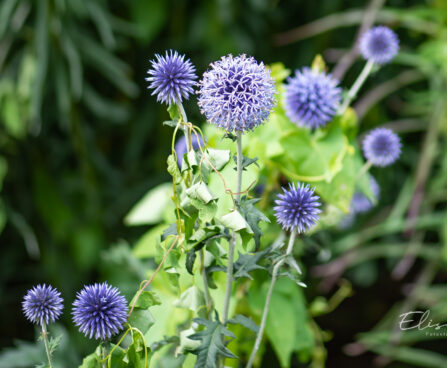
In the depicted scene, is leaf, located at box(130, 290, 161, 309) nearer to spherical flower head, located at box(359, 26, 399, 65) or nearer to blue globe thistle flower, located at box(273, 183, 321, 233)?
blue globe thistle flower, located at box(273, 183, 321, 233)

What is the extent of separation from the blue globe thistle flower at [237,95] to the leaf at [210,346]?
15cm

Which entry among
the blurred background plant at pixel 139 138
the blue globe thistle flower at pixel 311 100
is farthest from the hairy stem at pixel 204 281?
the blurred background plant at pixel 139 138

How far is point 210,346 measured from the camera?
35cm

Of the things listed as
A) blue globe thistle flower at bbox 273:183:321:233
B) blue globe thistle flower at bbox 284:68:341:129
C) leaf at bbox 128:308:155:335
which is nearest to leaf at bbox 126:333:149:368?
leaf at bbox 128:308:155:335

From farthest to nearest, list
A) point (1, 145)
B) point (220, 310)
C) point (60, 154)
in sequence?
1. point (60, 154)
2. point (1, 145)
3. point (220, 310)

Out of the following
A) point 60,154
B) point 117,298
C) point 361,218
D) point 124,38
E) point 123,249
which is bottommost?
point 117,298

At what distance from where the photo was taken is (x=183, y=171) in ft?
1.12

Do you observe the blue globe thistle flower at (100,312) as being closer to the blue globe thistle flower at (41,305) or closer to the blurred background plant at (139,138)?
the blue globe thistle flower at (41,305)

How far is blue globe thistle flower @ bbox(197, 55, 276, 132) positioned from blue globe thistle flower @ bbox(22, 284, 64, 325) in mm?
163

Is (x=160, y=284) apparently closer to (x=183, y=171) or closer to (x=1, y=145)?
(x=183, y=171)

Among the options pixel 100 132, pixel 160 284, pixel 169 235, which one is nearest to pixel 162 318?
pixel 160 284

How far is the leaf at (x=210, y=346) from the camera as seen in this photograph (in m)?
0.34

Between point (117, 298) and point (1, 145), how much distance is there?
3.22 ft

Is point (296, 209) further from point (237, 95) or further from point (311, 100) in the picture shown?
point (311, 100)
